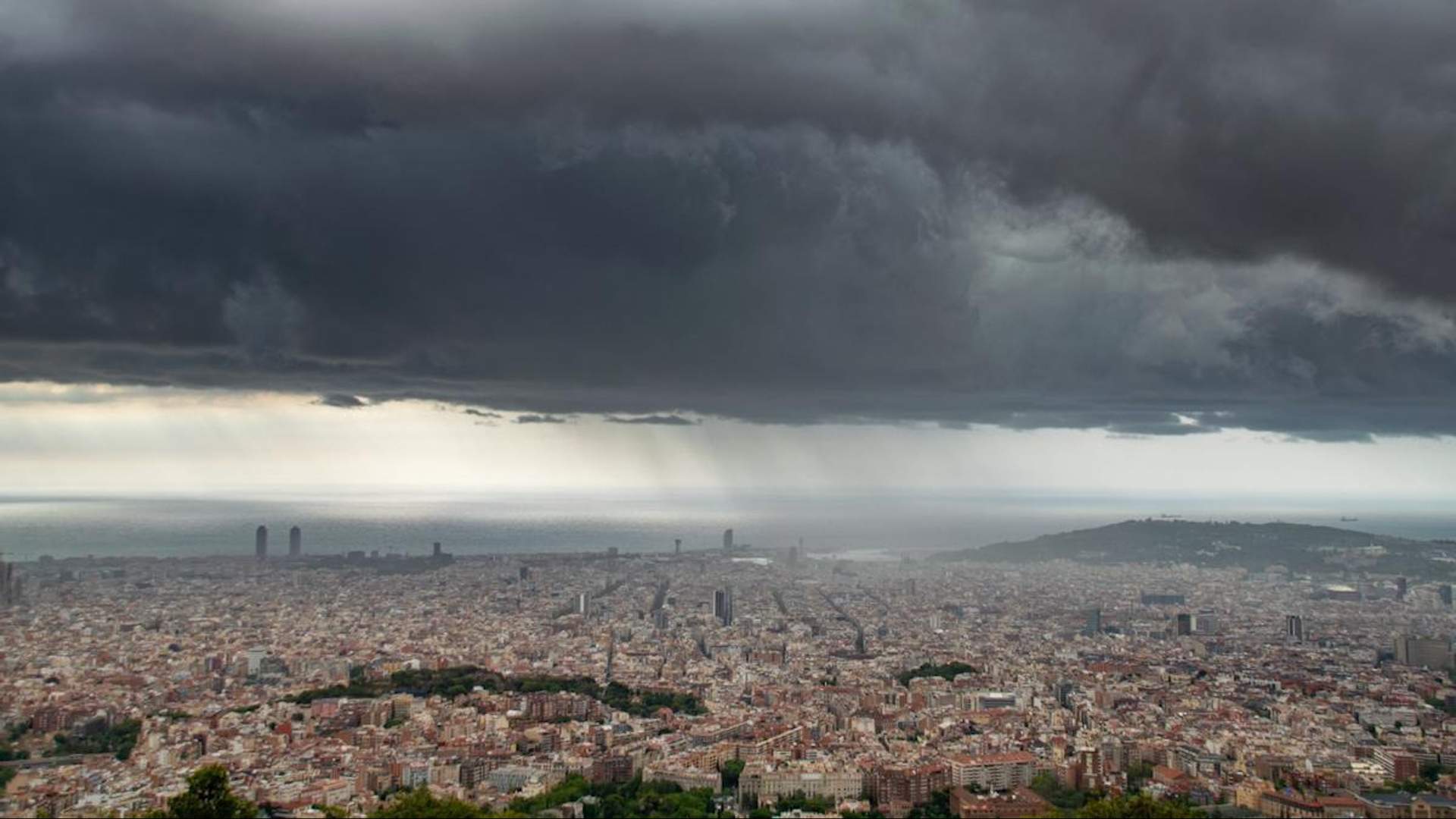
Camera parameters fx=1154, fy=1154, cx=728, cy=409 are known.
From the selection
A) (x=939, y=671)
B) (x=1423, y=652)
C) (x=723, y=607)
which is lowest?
(x=939, y=671)

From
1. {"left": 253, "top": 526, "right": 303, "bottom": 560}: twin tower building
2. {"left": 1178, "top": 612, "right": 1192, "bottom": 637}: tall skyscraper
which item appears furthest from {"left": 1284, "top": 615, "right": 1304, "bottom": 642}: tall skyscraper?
{"left": 253, "top": 526, "right": 303, "bottom": 560}: twin tower building

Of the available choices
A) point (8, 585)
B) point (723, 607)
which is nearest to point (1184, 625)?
point (723, 607)

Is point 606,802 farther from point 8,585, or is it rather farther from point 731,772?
point 8,585

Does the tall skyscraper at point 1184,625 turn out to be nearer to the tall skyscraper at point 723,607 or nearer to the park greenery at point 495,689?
the tall skyscraper at point 723,607

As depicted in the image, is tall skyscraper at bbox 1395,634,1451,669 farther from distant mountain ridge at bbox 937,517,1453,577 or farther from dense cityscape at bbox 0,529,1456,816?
distant mountain ridge at bbox 937,517,1453,577

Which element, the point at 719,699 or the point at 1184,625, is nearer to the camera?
the point at 719,699

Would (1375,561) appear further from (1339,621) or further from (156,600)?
(156,600)
